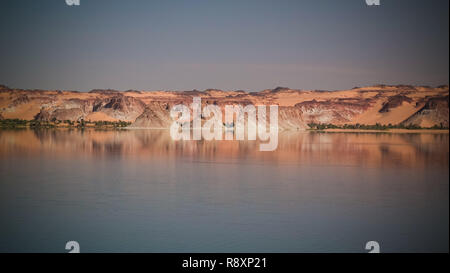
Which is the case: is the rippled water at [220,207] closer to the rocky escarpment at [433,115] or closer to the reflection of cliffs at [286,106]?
the reflection of cliffs at [286,106]

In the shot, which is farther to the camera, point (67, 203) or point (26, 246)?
point (67, 203)

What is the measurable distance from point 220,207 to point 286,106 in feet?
334

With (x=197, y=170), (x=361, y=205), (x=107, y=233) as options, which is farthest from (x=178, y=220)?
(x=197, y=170)

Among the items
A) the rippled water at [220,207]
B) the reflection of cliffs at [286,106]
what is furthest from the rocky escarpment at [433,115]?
the rippled water at [220,207]

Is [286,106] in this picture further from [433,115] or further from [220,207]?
[220,207]

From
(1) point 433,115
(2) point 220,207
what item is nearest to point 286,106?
(1) point 433,115

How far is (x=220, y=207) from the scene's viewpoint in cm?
1554

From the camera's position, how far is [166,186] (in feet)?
63.2

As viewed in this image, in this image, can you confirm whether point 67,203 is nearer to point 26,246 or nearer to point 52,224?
point 52,224

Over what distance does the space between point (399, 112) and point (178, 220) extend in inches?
5200

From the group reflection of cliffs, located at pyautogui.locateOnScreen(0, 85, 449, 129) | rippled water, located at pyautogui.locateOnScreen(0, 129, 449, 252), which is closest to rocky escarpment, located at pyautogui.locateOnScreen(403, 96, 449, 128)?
reflection of cliffs, located at pyautogui.locateOnScreen(0, 85, 449, 129)

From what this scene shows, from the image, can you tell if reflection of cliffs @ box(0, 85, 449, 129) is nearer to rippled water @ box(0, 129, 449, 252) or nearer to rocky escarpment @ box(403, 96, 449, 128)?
rocky escarpment @ box(403, 96, 449, 128)

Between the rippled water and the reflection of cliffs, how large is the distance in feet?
261

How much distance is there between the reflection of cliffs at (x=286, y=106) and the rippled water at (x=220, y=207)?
79.5 metres
